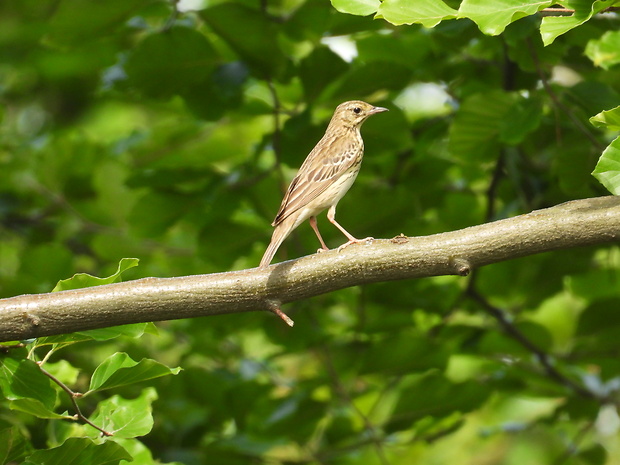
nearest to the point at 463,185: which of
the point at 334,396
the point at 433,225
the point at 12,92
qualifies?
the point at 433,225

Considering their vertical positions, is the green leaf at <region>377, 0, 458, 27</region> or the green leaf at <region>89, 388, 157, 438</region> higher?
the green leaf at <region>377, 0, 458, 27</region>

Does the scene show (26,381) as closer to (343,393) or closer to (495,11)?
(495,11)

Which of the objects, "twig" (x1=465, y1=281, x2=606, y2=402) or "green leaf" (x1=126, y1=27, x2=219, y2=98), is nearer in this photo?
"green leaf" (x1=126, y1=27, x2=219, y2=98)

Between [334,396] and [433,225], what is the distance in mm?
1362

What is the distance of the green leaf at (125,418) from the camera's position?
3.19 metres

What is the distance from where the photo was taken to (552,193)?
5195mm

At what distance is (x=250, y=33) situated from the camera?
4.52 meters

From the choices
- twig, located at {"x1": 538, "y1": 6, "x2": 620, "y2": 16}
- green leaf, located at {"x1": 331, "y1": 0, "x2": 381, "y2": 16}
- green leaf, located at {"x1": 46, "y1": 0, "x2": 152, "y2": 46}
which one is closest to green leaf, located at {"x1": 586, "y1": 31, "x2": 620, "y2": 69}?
twig, located at {"x1": 538, "y1": 6, "x2": 620, "y2": 16}

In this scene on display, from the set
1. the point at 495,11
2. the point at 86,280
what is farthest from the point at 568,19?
the point at 86,280

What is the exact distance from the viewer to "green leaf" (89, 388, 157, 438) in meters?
3.19

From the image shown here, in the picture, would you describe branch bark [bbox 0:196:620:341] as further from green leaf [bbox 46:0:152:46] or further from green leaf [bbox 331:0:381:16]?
green leaf [bbox 46:0:152:46]

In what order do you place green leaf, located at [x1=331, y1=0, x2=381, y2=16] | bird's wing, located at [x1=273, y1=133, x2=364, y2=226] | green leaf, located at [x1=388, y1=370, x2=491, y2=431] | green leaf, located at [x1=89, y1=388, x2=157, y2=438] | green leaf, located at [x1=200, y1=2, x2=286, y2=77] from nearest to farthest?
green leaf, located at [x1=331, y1=0, x2=381, y2=16], green leaf, located at [x1=89, y1=388, x2=157, y2=438], bird's wing, located at [x1=273, y1=133, x2=364, y2=226], green leaf, located at [x1=200, y1=2, x2=286, y2=77], green leaf, located at [x1=388, y1=370, x2=491, y2=431]

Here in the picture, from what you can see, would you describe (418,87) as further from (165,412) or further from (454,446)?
Answer: (454,446)

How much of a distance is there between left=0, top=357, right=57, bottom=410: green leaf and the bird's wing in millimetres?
1467
